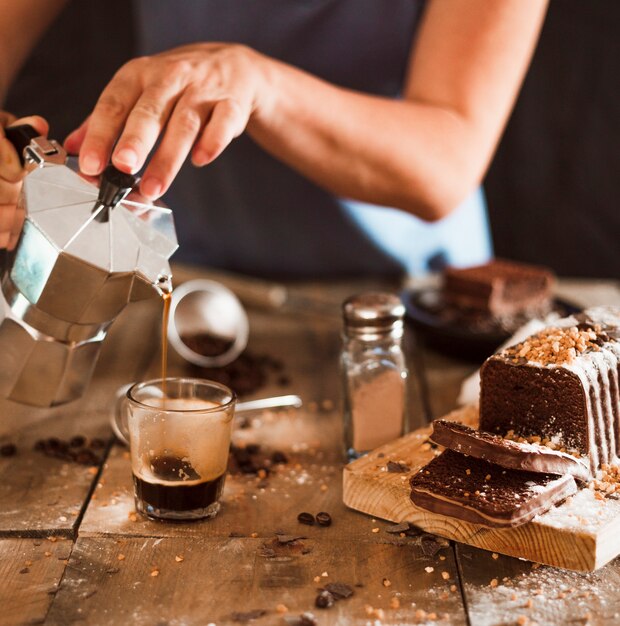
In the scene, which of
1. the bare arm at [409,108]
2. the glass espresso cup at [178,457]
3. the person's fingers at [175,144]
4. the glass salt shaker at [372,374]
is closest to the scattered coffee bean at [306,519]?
the glass espresso cup at [178,457]

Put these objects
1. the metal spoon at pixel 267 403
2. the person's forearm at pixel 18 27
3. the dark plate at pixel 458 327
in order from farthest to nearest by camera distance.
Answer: the person's forearm at pixel 18 27 < the dark plate at pixel 458 327 < the metal spoon at pixel 267 403

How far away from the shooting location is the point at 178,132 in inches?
51.4

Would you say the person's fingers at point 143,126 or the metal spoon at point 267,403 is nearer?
the person's fingers at point 143,126

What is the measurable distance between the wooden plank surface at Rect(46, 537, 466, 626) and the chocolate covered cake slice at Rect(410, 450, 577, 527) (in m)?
0.07

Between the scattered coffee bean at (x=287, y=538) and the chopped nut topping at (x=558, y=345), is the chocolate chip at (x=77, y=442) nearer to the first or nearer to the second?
the scattered coffee bean at (x=287, y=538)

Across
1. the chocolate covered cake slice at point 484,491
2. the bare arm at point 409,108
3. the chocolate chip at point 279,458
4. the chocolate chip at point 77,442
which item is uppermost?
the bare arm at point 409,108

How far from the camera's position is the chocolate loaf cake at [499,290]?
6.68 feet

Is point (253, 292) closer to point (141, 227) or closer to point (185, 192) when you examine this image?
point (185, 192)

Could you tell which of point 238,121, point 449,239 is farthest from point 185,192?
point 238,121

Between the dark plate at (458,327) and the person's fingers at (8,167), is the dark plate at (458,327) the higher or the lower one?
the lower one

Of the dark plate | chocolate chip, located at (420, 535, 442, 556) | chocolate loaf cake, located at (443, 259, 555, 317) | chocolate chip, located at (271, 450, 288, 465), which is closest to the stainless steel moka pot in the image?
chocolate chip, located at (271, 450, 288, 465)

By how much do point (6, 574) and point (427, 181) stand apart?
123cm

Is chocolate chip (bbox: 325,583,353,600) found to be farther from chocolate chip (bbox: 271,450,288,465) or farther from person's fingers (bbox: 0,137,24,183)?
person's fingers (bbox: 0,137,24,183)

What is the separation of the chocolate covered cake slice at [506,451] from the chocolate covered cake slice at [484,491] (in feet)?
0.07
